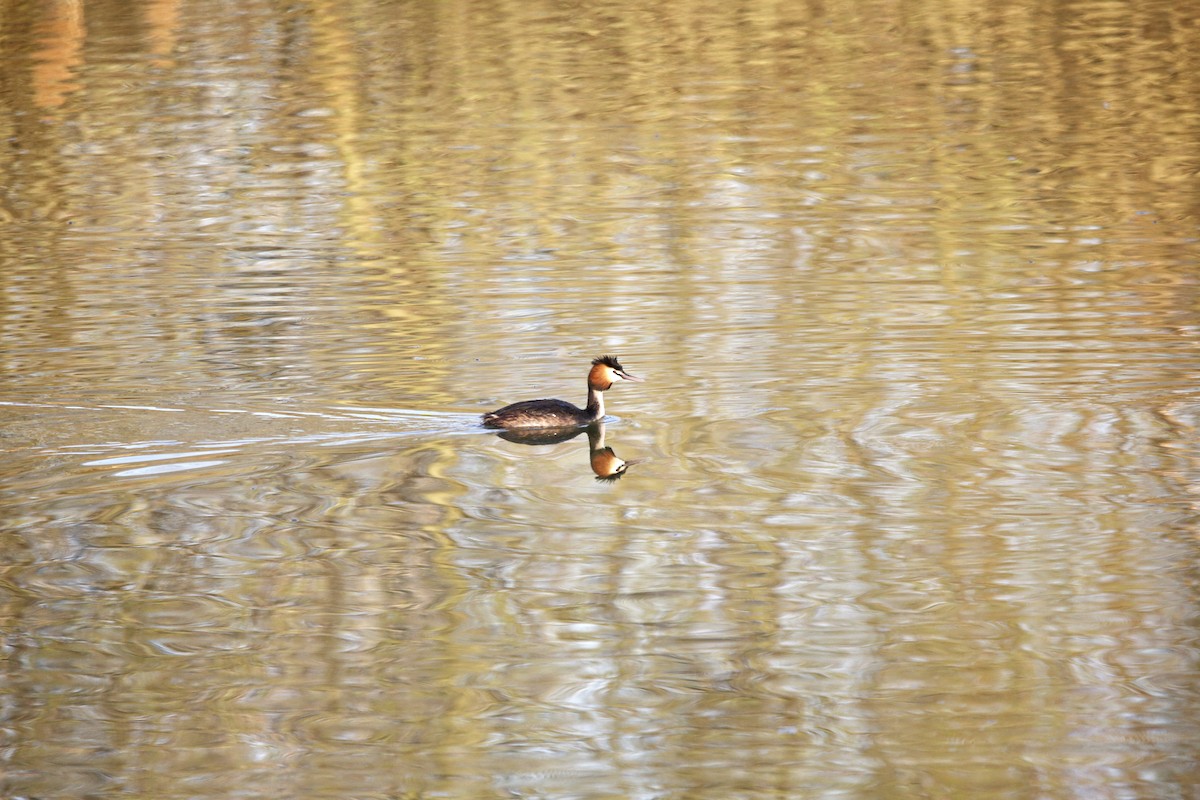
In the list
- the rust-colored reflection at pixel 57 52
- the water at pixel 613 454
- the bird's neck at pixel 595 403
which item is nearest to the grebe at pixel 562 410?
the bird's neck at pixel 595 403

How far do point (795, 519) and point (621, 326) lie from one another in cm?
337

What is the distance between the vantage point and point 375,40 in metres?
22.5

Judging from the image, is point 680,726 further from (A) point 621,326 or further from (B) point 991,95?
(B) point 991,95

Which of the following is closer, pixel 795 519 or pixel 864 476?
pixel 795 519

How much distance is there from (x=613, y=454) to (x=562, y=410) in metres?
0.35

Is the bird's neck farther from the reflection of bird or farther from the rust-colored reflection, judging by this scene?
the rust-colored reflection

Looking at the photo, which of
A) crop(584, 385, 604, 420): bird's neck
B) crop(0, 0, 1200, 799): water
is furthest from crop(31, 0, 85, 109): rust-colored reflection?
crop(584, 385, 604, 420): bird's neck

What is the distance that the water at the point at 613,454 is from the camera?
5281 millimetres

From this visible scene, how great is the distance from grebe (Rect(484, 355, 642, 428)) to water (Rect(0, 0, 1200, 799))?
0.45ft

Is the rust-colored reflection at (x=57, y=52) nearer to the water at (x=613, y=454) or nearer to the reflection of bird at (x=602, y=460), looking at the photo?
the water at (x=613, y=454)

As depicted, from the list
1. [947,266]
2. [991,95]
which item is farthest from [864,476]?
[991,95]

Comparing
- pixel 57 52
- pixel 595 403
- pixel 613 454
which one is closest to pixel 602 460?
pixel 613 454

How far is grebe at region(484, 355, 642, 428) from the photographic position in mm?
8492

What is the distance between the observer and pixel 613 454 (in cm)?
838
